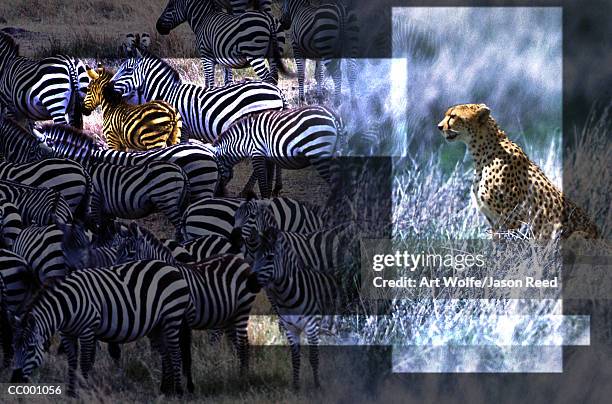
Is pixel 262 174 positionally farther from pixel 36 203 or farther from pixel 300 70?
pixel 36 203

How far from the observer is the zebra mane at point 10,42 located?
11.0m

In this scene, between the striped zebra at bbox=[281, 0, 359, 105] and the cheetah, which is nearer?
the cheetah

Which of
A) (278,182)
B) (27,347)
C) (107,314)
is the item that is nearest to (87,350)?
(107,314)

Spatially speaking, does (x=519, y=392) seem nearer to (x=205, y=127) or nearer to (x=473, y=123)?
(x=473, y=123)

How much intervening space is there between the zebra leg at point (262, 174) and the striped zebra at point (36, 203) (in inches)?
54.2

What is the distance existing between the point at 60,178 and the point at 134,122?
31.2 inches

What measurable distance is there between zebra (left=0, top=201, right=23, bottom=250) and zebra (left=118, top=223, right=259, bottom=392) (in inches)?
32.1

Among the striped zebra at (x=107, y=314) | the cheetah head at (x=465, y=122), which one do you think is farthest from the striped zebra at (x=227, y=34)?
the striped zebra at (x=107, y=314)

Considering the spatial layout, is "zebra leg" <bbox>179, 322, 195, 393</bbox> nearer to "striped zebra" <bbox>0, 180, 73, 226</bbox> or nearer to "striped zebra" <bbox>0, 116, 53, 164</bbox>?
"striped zebra" <bbox>0, 180, 73, 226</bbox>

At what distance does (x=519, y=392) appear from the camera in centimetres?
959

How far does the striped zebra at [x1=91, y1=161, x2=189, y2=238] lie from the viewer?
10305mm

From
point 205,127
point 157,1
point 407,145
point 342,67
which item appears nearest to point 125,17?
point 157,1

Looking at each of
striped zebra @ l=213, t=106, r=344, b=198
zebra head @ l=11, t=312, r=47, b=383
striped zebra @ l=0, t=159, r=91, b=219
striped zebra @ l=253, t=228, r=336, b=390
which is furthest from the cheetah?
zebra head @ l=11, t=312, r=47, b=383

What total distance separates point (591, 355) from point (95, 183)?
3.76 m
